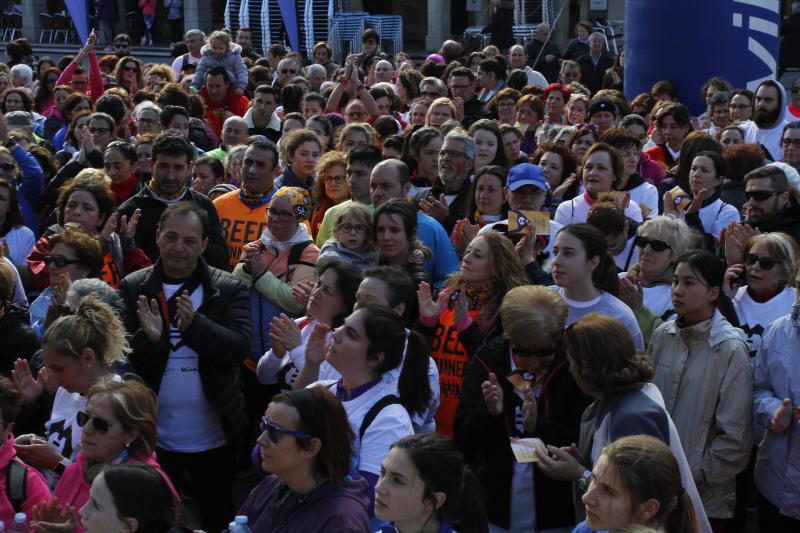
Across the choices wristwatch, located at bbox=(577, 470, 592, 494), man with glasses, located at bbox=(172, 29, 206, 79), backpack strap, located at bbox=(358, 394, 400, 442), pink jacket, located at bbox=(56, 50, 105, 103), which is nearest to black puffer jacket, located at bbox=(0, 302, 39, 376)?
backpack strap, located at bbox=(358, 394, 400, 442)

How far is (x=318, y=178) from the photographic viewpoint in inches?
296

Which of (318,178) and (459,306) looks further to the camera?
(318,178)

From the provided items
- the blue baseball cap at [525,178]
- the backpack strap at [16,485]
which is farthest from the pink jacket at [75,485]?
the blue baseball cap at [525,178]

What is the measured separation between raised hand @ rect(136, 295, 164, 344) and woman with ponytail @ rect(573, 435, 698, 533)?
2.35m

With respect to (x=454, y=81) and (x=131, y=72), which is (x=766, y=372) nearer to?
(x=454, y=81)

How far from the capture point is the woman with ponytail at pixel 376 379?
13.4 feet

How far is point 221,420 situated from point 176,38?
29.0 meters

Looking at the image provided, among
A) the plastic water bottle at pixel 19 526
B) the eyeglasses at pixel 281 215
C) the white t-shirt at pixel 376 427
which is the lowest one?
the plastic water bottle at pixel 19 526

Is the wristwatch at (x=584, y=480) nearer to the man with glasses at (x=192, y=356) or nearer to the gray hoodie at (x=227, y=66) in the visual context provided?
the man with glasses at (x=192, y=356)

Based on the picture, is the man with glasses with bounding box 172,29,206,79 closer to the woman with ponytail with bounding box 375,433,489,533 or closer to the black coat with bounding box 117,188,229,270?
the black coat with bounding box 117,188,229,270

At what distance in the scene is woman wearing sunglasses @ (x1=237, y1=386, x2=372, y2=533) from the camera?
356 centimetres

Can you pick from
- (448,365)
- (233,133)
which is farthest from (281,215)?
(233,133)

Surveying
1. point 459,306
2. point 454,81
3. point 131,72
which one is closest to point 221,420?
point 459,306

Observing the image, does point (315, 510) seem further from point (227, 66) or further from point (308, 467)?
point (227, 66)
